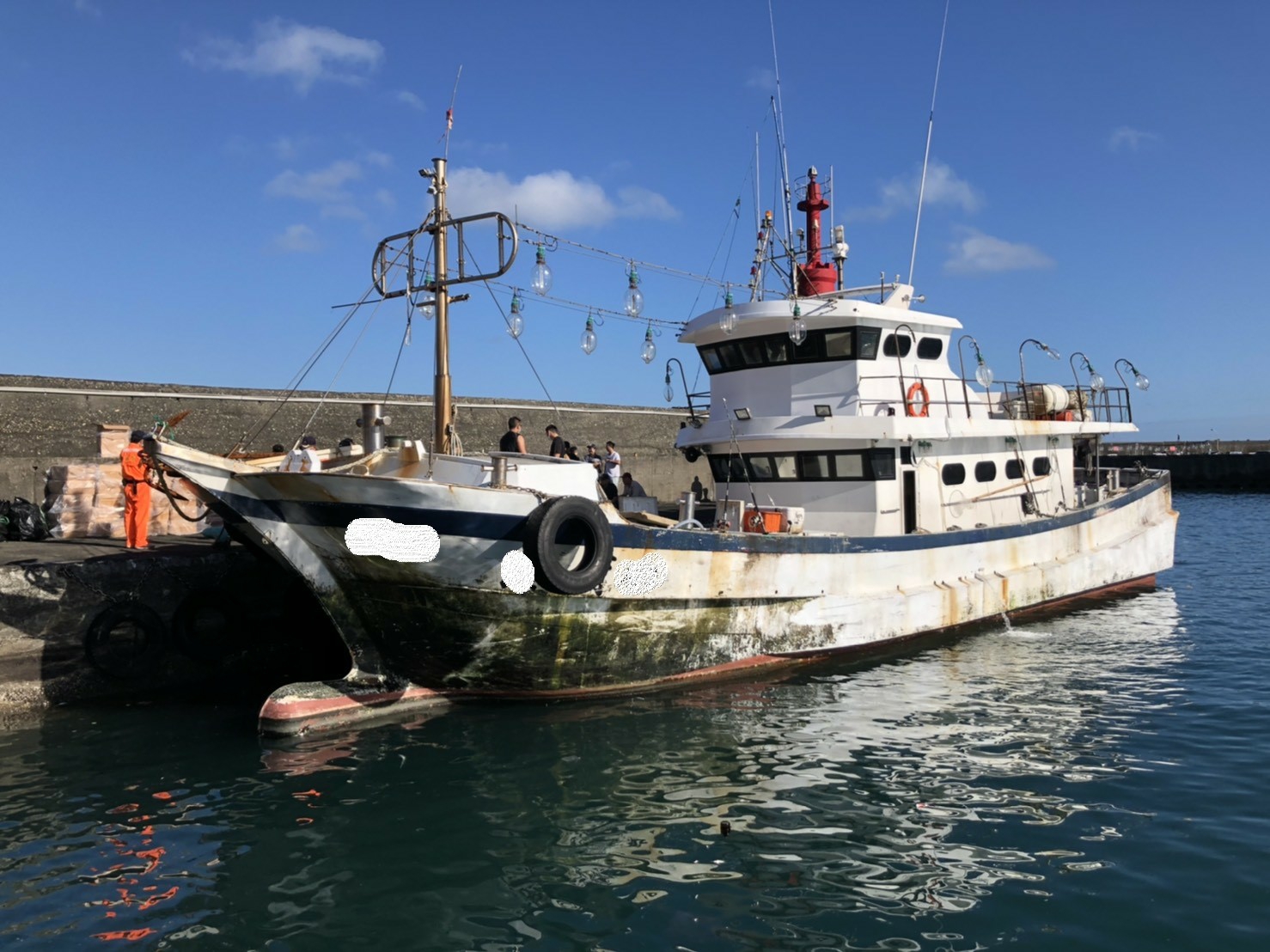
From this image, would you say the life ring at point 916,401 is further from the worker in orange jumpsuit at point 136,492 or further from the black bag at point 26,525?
the black bag at point 26,525

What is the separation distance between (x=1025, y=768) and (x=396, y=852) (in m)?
4.92

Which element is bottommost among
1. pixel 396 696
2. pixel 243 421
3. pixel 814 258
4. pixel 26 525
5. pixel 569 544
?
pixel 396 696

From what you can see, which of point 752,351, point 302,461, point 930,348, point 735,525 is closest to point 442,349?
point 302,461

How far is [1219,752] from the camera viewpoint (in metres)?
7.50

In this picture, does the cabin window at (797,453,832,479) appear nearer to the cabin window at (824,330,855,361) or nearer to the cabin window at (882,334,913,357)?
the cabin window at (824,330,855,361)

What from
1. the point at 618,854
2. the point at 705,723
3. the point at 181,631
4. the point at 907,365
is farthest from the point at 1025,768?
the point at 181,631

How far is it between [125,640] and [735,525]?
7.13m

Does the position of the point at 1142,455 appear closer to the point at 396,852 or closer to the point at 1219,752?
the point at 1219,752

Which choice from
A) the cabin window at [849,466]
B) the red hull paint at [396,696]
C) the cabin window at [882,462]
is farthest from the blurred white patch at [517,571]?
the cabin window at [882,462]

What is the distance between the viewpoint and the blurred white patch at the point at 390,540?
8188 millimetres

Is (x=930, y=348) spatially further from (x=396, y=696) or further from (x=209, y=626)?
(x=209, y=626)

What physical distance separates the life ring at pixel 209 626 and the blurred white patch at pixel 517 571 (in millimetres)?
4317

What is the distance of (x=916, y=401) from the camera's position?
12.4 metres

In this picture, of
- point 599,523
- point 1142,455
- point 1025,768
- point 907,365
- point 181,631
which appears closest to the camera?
point 1025,768
